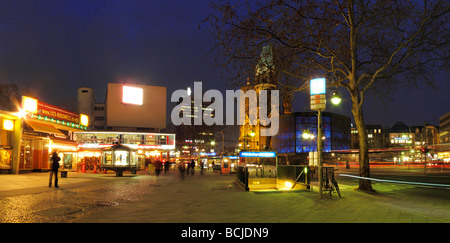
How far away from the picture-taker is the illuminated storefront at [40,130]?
26078 millimetres

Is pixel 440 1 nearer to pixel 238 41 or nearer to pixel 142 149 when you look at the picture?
pixel 238 41

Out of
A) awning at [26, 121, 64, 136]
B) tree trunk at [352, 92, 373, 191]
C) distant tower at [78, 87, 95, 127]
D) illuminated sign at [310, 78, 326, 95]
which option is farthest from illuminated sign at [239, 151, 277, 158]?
distant tower at [78, 87, 95, 127]

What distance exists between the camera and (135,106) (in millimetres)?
66062

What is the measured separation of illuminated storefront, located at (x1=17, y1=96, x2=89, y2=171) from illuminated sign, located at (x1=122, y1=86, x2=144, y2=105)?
2890cm

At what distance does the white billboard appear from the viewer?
6425 cm

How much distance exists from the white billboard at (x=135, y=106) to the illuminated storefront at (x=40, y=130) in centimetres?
2890

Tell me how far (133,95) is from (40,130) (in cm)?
3840

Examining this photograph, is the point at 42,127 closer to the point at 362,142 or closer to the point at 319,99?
the point at 319,99

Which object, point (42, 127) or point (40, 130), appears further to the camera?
point (42, 127)

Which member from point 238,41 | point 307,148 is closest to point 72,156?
point 238,41

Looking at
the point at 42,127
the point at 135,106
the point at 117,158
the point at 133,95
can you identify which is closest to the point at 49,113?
the point at 42,127

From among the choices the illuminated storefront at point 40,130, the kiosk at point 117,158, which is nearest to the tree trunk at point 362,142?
the kiosk at point 117,158
